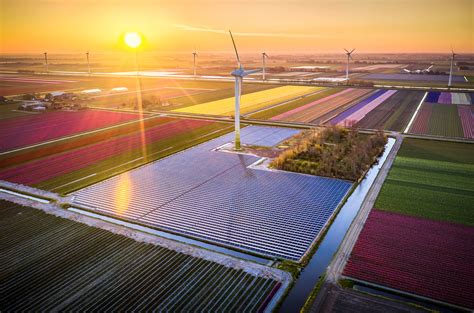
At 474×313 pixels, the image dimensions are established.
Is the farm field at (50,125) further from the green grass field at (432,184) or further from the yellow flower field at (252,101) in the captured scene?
the green grass field at (432,184)

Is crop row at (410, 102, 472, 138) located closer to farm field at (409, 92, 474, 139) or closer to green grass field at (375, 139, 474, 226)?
farm field at (409, 92, 474, 139)

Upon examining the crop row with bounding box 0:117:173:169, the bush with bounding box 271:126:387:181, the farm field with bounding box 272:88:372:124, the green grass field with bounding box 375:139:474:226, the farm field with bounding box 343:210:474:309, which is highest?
the farm field with bounding box 272:88:372:124

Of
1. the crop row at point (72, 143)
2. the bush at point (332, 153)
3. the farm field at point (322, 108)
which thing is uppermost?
the farm field at point (322, 108)

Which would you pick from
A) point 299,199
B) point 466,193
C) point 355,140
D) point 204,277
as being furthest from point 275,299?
point 355,140

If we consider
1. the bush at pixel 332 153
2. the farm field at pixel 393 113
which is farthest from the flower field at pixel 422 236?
the farm field at pixel 393 113

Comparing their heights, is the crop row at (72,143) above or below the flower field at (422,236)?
above

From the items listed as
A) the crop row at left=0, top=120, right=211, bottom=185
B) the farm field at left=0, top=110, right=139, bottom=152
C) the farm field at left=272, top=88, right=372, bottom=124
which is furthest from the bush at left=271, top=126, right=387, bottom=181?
the farm field at left=0, top=110, right=139, bottom=152

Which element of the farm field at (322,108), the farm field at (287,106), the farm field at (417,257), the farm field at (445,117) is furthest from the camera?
the farm field at (287,106)
